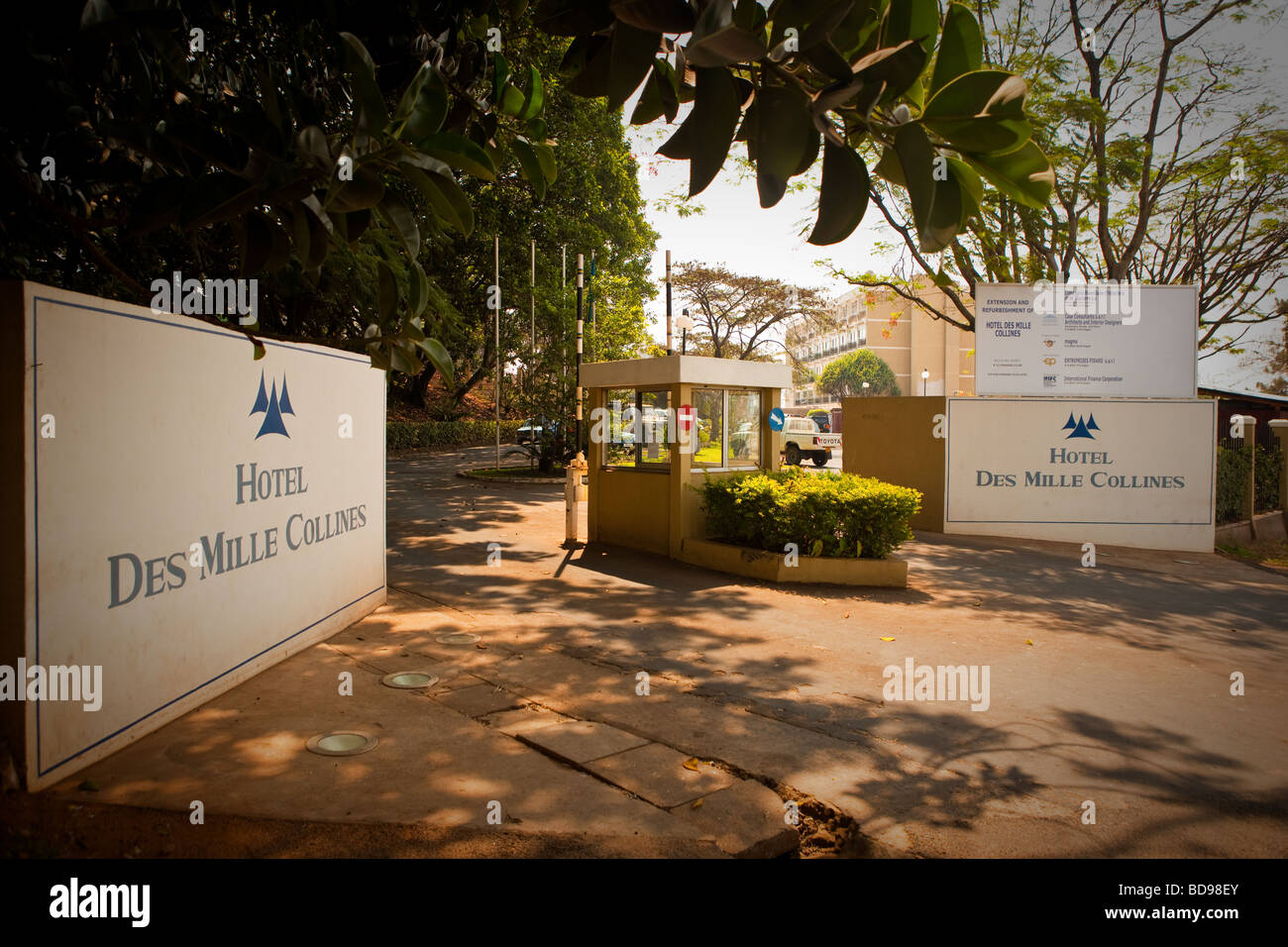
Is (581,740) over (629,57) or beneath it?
beneath

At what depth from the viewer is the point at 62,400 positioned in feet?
11.6

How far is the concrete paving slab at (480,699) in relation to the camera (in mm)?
4867

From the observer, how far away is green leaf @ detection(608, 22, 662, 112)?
189 cm

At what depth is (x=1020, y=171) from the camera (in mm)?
1806

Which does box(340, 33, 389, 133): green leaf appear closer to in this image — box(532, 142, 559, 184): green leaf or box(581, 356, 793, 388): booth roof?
box(532, 142, 559, 184): green leaf

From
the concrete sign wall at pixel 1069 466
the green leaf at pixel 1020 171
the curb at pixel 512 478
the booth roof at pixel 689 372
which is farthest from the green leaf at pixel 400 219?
the curb at pixel 512 478

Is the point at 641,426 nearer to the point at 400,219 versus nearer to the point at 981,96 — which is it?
the point at 400,219

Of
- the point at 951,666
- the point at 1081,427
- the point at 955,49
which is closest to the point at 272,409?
the point at 955,49

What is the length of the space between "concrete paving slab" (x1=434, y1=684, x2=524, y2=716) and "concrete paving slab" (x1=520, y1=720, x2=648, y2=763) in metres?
0.47

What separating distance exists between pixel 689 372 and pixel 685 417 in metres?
0.54

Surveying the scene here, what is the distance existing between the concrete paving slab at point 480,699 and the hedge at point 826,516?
190 inches

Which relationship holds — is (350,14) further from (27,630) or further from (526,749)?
(526,749)

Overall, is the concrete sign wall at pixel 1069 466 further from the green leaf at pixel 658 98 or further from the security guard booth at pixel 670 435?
the green leaf at pixel 658 98

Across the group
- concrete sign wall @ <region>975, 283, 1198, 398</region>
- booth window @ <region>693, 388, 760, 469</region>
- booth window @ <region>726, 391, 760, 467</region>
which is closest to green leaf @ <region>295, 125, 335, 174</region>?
booth window @ <region>693, 388, 760, 469</region>
